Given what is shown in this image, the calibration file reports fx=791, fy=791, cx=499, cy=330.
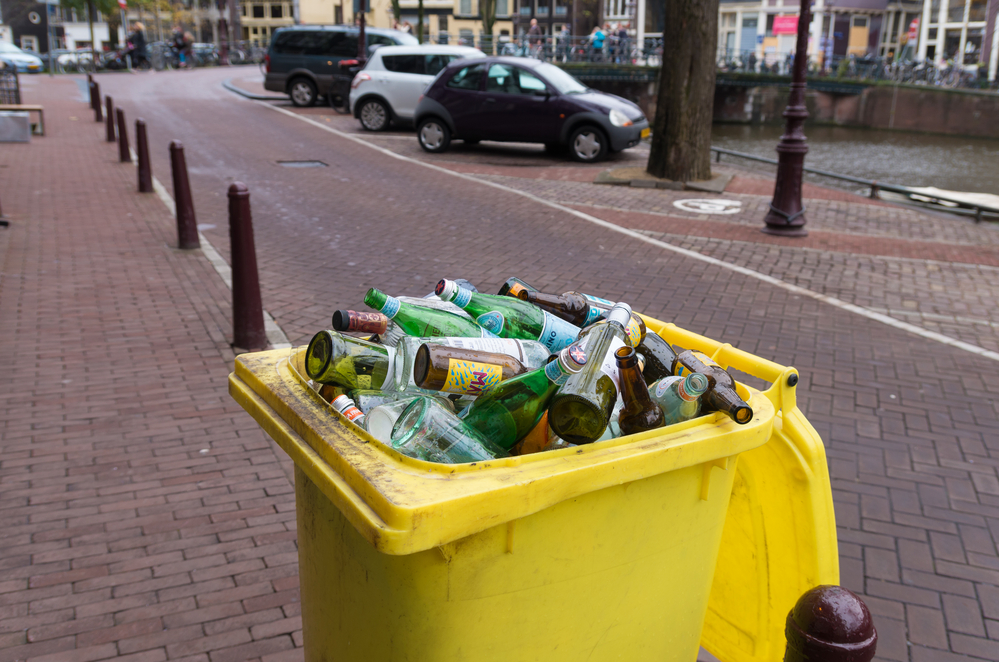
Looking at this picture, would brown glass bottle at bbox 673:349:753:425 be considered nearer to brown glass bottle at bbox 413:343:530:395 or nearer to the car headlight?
brown glass bottle at bbox 413:343:530:395

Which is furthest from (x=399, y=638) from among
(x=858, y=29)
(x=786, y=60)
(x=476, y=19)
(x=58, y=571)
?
(x=476, y=19)

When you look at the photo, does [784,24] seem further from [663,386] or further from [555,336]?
[663,386]

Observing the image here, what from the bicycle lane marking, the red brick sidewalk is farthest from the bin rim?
the bicycle lane marking

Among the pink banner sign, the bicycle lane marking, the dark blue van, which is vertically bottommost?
the bicycle lane marking

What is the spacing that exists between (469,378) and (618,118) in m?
12.2

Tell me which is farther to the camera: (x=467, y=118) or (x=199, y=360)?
(x=467, y=118)

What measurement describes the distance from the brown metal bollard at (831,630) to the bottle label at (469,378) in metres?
0.75

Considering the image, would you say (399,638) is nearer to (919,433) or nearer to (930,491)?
(930,491)

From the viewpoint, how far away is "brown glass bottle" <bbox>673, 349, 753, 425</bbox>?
168 cm

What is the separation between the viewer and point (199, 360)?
16.5ft

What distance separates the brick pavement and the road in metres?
0.02

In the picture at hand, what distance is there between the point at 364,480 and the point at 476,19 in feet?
238

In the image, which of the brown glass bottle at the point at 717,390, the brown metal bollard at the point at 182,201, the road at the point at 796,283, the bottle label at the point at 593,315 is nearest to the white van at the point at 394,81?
the road at the point at 796,283

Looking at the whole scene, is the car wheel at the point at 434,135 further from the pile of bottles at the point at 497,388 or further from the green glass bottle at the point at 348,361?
the green glass bottle at the point at 348,361
